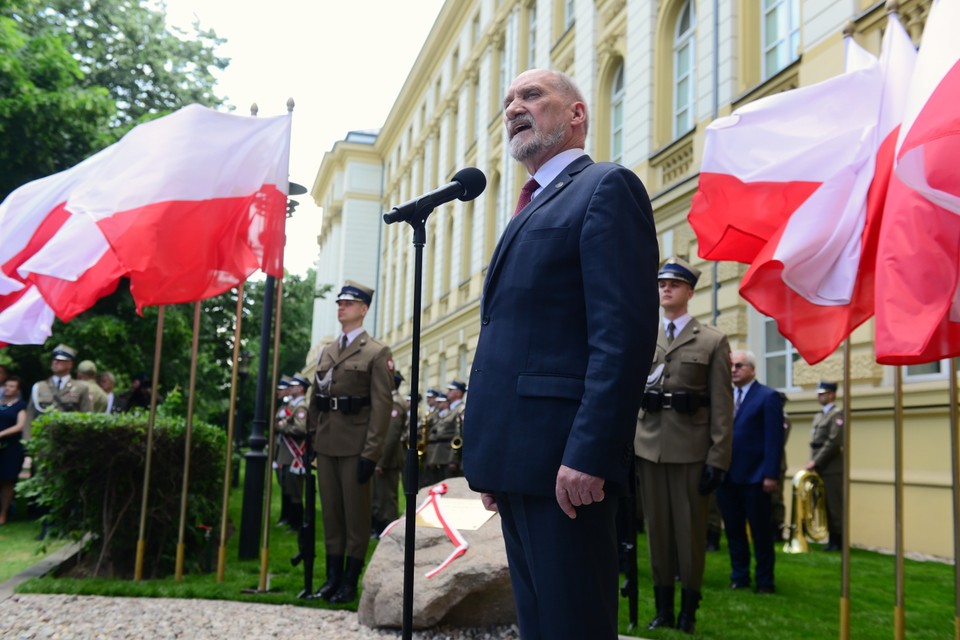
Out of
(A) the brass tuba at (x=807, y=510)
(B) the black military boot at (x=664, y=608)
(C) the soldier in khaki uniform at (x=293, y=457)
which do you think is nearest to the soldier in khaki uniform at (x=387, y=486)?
(C) the soldier in khaki uniform at (x=293, y=457)

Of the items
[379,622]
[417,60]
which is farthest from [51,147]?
[417,60]

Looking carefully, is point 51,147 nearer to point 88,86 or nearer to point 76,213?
point 88,86

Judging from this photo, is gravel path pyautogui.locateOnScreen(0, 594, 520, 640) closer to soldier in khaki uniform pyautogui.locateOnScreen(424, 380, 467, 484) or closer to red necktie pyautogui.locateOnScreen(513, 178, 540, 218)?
red necktie pyautogui.locateOnScreen(513, 178, 540, 218)

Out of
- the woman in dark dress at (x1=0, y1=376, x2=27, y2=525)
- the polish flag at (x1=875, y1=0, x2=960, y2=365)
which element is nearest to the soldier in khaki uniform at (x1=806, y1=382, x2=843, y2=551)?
the polish flag at (x1=875, y1=0, x2=960, y2=365)

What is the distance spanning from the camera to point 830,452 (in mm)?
10367

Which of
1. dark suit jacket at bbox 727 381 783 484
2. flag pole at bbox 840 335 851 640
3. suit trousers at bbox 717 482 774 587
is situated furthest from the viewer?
dark suit jacket at bbox 727 381 783 484

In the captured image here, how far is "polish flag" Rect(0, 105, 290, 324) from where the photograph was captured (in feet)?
22.8

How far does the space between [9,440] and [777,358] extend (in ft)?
33.5

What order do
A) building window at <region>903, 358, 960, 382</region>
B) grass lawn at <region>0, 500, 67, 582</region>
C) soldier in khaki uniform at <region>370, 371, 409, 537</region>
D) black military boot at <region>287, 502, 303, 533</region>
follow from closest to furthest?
grass lawn at <region>0, 500, 67, 582</region>, building window at <region>903, 358, 960, 382</region>, soldier in khaki uniform at <region>370, 371, 409, 537</region>, black military boot at <region>287, 502, 303, 533</region>

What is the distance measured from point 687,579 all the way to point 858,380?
6060 mm

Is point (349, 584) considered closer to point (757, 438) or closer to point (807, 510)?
point (757, 438)

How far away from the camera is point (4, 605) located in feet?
20.0

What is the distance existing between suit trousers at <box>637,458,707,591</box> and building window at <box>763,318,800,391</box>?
274 inches

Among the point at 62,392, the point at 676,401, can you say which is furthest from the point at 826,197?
the point at 62,392
